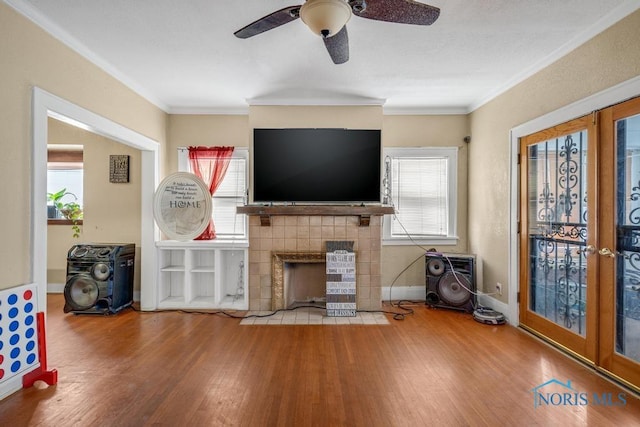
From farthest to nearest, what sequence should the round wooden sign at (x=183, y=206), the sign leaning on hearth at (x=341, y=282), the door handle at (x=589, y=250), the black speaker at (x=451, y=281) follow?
the black speaker at (x=451, y=281)
the sign leaning on hearth at (x=341, y=282)
the round wooden sign at (x=183, y=206)
the door handle at (x=589, y=250)

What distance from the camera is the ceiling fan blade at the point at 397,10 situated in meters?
1.66

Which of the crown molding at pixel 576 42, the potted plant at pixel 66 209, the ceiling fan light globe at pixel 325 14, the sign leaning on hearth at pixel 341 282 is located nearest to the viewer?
the ceiling fan light globe at pixel 325 14

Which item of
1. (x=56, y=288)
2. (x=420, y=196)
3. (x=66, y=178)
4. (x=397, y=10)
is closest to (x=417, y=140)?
(x=420, y=196)

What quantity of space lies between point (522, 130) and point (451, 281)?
185 cm

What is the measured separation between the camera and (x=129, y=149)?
4199 millimetres

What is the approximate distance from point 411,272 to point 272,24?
3.50 meters

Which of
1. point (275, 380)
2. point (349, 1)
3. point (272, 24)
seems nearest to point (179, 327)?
point (275, 380)

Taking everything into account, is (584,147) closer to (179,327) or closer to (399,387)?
(399,387)

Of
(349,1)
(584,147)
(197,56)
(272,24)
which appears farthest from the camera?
(197,56)

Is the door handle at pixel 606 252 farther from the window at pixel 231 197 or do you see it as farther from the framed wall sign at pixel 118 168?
the framed wall sign at pixel 118 168

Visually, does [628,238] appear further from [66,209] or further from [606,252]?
[66,209]

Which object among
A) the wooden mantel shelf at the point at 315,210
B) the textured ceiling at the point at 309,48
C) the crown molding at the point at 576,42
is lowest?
the wooden mantel shelf at the point at 315,210

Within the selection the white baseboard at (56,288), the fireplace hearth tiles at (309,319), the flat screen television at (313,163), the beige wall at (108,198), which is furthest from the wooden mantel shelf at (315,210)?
the white baseboard at (56,288)

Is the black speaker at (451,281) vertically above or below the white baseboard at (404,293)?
above
